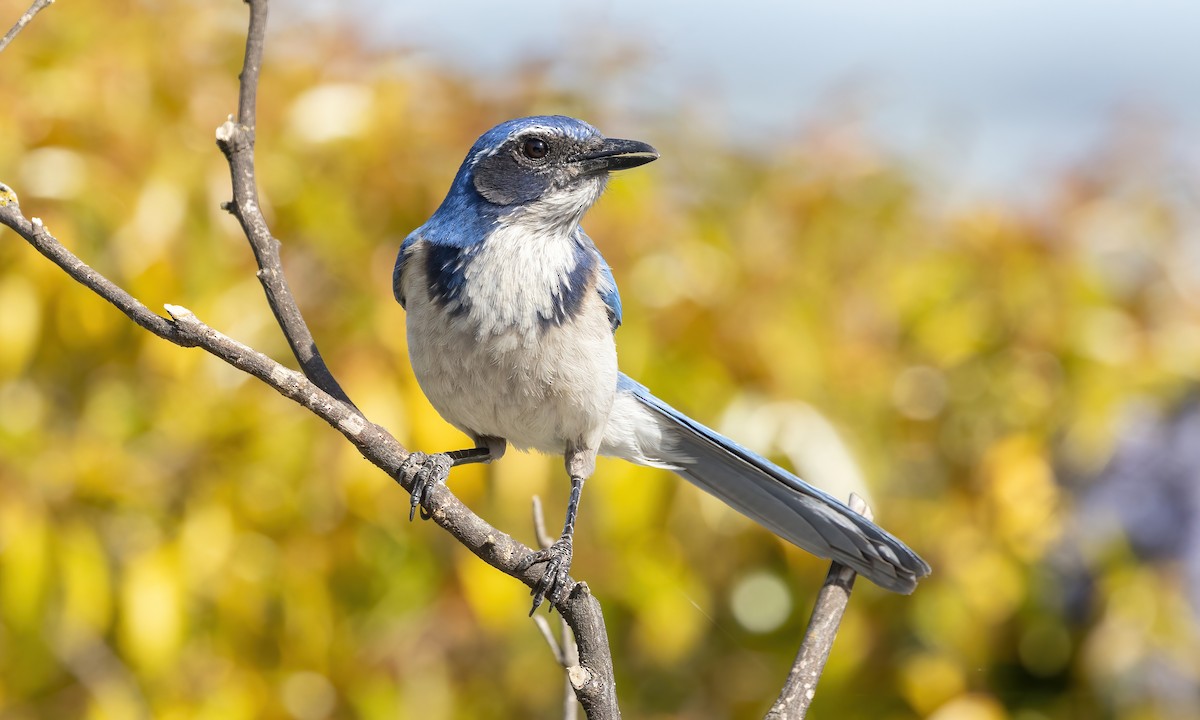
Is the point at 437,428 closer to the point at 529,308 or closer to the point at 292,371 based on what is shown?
the point at 529,308

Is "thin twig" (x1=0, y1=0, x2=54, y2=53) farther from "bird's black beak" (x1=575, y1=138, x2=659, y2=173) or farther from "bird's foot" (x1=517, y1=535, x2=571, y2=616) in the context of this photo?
"bird's foot" (x1=517, y1=535, x2=571, y2=616)

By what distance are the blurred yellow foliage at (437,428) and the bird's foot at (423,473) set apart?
1.37m

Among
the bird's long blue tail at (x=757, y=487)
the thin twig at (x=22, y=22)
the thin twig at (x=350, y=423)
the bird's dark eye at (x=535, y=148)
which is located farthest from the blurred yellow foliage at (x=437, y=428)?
the thin twig at (x=22, y=22)

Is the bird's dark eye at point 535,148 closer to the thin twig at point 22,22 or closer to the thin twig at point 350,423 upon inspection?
the thin twig at point 350,423

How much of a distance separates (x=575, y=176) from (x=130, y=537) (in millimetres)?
2491

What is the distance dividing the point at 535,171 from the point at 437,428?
4.87 ft

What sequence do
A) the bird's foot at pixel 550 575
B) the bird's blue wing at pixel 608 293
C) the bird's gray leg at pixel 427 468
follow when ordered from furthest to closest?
the bird's blue wing at pixel 608 293, the bird's gray leg at pixel 427 468, the bird's foot at pixel 550 575

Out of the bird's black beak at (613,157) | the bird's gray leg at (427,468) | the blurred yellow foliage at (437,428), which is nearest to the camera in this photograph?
the bird's gray leg at (427,468)

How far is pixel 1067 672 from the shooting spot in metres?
4.49

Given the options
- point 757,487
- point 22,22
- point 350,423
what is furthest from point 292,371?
point 757,487

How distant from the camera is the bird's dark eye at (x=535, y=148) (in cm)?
250

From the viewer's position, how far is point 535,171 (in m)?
2.52

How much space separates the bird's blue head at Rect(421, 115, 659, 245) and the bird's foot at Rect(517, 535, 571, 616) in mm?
694

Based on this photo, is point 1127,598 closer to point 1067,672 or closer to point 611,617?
point 1067,672
